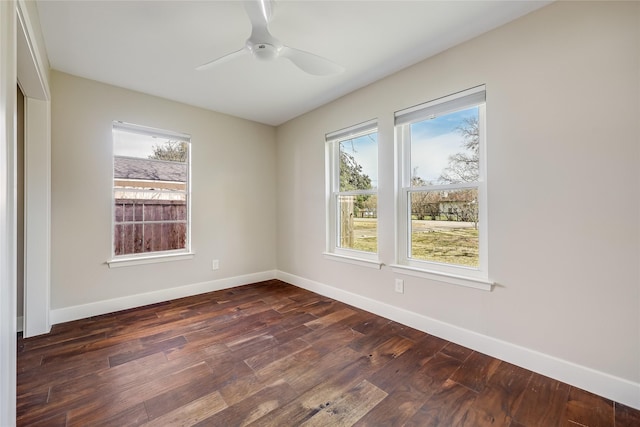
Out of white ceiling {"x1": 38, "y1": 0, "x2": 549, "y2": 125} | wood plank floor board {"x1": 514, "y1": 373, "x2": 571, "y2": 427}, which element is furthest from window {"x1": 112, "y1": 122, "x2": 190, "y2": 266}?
wood plank floor board {"x1": 514, "y1": 373, "x2": 571, "y2": 427}

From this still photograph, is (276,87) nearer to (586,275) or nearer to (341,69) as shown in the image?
(341,69)

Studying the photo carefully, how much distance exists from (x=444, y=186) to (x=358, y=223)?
110 cm

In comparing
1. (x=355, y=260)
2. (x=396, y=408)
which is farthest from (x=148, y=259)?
(x=396, y=408)

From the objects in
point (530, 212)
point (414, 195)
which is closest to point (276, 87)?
point (414, 195)

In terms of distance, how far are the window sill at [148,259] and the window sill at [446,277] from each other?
2481mm

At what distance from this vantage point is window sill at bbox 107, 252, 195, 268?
9.54ft

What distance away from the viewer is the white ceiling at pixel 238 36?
182cm

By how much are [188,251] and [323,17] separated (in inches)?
116

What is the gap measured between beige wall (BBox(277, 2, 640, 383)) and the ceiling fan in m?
1.07

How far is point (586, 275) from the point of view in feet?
5.44

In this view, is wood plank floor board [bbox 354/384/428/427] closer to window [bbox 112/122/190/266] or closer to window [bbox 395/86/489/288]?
window [bbox 395/86/489/288]

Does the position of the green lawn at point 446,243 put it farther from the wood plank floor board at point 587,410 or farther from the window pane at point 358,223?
Answer: the wood plank floor board at point 587,410

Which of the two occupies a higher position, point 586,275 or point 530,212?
point 530,212

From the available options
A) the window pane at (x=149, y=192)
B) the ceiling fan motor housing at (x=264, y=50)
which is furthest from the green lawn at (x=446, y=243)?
the window pane at (x=149, y=192)
